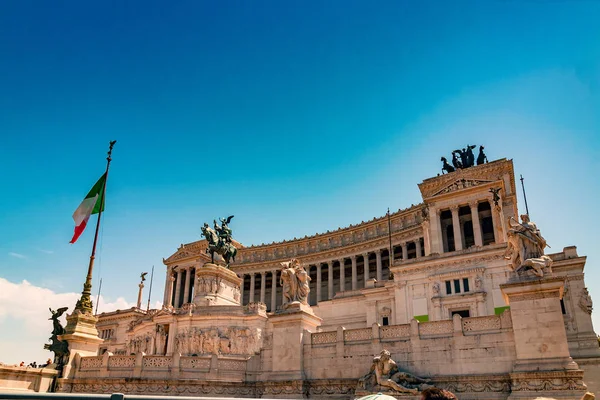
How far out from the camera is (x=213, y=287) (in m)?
43.5

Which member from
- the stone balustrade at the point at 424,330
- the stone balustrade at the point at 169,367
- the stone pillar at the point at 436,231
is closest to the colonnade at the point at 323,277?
the stone pillar at the point at 436,231

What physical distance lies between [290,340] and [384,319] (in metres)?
24.5

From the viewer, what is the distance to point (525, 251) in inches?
755

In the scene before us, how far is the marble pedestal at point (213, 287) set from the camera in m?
42.5

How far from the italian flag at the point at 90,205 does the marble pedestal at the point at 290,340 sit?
583 inches

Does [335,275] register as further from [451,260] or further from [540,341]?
[540,341]

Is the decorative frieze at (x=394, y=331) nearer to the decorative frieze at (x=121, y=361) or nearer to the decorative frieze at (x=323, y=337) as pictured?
the decorative frieze at (x=323, y=337)

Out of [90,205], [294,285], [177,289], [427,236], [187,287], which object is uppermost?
[427,236]

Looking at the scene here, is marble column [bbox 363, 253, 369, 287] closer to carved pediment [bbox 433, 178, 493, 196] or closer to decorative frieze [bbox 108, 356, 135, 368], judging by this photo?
carved pediment [bbox 433, 178, 493, 196]

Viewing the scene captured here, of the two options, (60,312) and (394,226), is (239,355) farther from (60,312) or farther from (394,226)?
(394,226)

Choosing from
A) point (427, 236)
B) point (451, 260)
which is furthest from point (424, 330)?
point (427, 236)

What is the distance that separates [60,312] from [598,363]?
3401cm

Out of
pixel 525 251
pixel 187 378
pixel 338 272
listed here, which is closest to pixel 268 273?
pixel 338 272

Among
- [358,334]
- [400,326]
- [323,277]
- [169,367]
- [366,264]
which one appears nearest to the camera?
[400,326]
